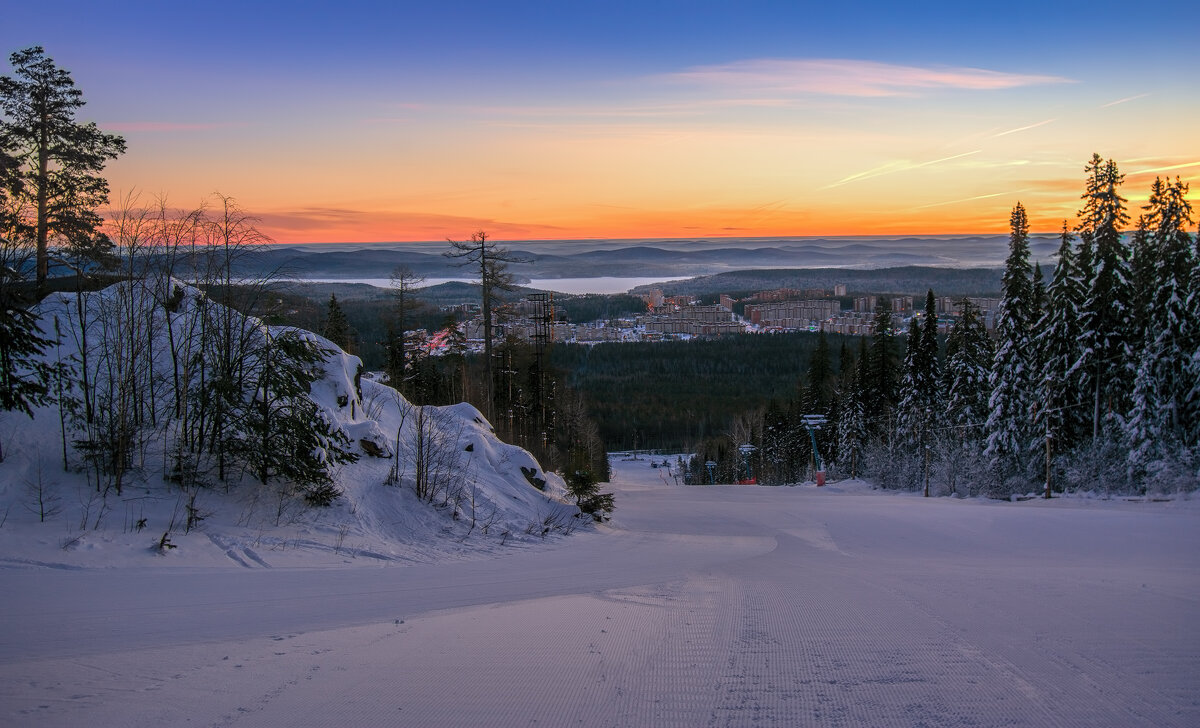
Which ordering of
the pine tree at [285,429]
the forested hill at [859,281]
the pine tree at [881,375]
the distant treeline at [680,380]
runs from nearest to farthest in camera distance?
the pine tree at [285,429]
the pine tree at [881,375]
the forested hill at [859,281]
the distant treeline at [680,380]

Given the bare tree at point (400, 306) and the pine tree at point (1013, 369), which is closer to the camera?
the pine tree at point (1013, 369)

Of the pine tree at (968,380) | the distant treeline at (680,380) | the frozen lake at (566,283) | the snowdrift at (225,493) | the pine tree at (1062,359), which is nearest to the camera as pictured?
the snowdrift at (225,493)

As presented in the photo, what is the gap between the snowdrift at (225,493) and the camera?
10.6 m

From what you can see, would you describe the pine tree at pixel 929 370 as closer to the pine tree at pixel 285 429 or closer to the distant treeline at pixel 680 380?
the pine tree at pixel 285 429

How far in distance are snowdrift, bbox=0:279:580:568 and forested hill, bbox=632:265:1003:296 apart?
6419cm

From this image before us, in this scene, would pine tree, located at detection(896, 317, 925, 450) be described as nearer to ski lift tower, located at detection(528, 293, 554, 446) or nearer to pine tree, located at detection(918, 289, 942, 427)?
pine tree, located at detection(918, 289, 942, 427)

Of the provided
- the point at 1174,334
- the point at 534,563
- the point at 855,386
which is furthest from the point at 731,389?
the point at 534,563

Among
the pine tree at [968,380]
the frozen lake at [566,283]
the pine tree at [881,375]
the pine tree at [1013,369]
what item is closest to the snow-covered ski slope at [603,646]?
the pine tree at [1013,369]

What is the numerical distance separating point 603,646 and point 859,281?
15246cm

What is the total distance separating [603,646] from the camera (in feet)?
20.2

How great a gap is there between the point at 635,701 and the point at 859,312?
13495cm

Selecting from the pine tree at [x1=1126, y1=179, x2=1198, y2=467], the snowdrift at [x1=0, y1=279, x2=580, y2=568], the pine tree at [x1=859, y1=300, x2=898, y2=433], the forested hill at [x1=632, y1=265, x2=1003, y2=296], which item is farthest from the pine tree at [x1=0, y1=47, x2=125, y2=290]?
the forested hill at [x1=632, y1=265, x2=1003, y2=296]

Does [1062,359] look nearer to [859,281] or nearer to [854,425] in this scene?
[854,425]

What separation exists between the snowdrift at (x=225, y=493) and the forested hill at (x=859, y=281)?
64190 millimetres
